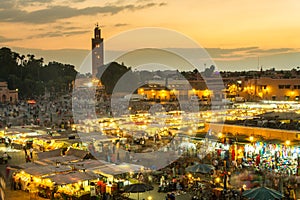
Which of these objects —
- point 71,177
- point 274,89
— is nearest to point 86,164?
point 71,177

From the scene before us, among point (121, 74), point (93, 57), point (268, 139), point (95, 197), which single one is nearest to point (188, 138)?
point (268, 139)

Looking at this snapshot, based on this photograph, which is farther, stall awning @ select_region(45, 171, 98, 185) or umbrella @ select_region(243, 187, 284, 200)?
stall awning @ select_region(45, 171, 98, 185)

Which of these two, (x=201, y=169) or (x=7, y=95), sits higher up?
(x=7, y=95)

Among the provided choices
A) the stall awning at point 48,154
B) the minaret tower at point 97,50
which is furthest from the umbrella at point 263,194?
the minaret tower at point 97,50

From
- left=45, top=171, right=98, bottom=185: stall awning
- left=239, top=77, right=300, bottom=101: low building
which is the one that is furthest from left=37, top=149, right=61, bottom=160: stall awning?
left=239, top=77, right=300, bottom=101: low building

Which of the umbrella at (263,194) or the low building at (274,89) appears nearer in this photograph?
the umbrella at (263,194)

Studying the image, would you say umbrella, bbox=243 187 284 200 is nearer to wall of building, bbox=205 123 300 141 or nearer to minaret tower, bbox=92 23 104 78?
wall of building, bbox=205 123 300 141

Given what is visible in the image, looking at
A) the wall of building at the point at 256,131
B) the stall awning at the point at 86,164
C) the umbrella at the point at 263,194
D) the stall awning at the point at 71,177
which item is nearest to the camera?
the umbrella at the point at 263,194

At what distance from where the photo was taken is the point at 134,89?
58719mm

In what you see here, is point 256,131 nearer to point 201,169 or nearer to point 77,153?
point 201,169

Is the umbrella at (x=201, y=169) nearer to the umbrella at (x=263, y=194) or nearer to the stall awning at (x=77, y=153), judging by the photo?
the umbrella at (x=263, y=194)

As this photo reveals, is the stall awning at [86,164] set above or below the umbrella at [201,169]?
above

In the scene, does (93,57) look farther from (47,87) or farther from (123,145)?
(123,145)

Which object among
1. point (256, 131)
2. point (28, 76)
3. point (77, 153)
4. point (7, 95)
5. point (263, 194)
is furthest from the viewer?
point (28, 76)
